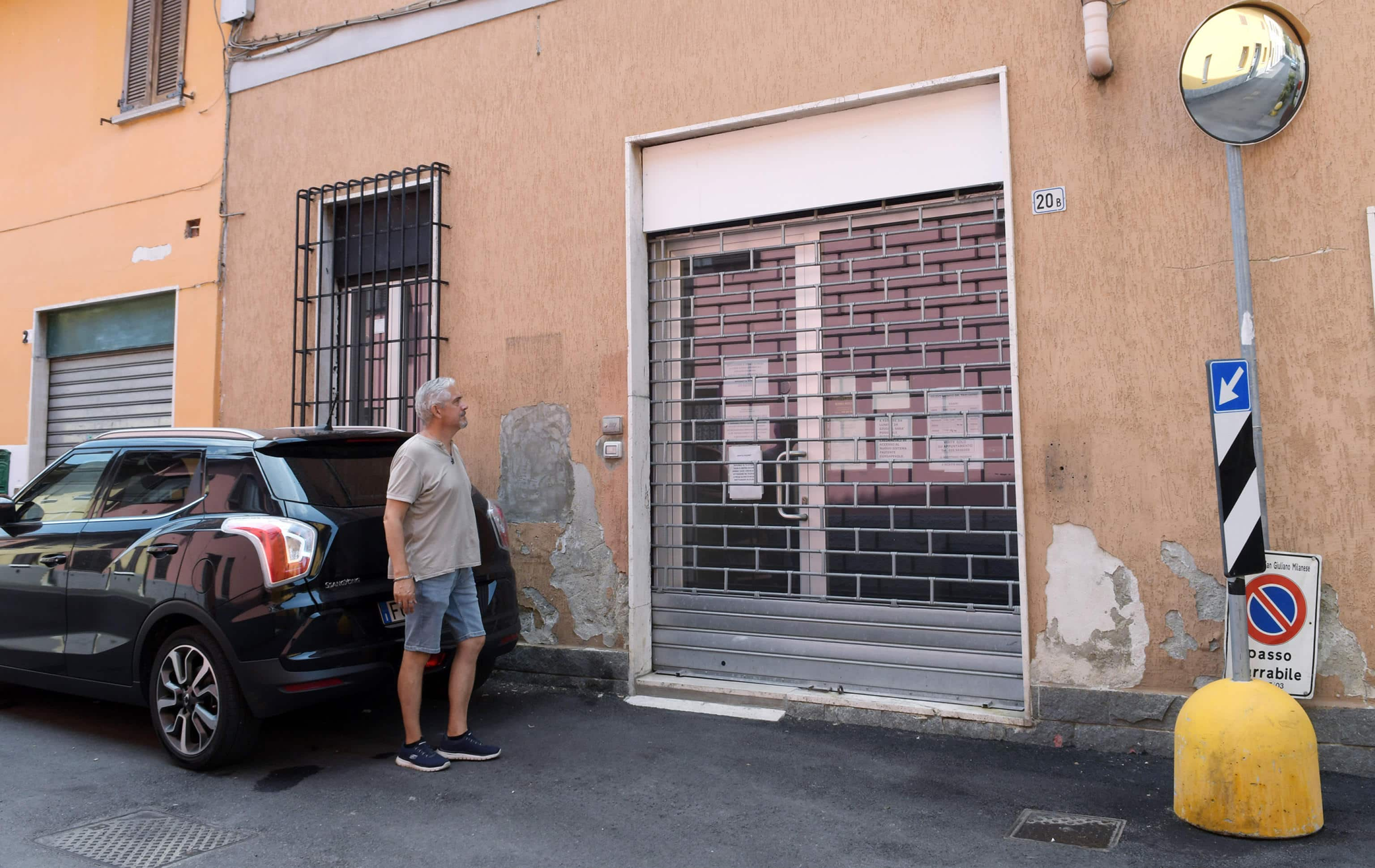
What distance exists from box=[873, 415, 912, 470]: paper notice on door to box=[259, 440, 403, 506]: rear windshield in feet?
9.16

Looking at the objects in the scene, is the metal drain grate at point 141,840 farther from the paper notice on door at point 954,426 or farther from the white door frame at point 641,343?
the paper notice on door at point 954,426

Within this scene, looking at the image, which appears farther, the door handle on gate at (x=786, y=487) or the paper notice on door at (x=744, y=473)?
the paper notice on door at (x=744, y=473)

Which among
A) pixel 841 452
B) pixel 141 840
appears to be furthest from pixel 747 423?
pixel 141 840

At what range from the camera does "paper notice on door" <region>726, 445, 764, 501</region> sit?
6234 millimetres

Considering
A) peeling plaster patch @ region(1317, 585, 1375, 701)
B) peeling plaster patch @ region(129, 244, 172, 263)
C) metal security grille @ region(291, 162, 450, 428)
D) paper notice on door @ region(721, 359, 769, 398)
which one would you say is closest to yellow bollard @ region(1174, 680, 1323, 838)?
peeling plaster patch @ region(1317, 585, 1375, 701)

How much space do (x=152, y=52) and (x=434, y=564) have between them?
24.2 feet

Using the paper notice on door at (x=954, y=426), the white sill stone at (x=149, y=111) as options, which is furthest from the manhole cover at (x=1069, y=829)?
the white sill stone at (x=149, y=111)

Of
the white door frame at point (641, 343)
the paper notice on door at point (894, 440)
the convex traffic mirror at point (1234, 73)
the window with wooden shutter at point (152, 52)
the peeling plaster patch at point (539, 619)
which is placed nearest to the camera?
the convex traffic mirror at point (1234, 73)

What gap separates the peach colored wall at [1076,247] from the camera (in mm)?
4570

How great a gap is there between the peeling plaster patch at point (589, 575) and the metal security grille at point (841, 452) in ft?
1.02

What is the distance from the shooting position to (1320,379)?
4555mm

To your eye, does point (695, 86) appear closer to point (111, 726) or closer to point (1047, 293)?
point (1047, 293)

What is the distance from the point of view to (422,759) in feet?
15.3

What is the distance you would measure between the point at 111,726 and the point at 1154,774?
18.1 feet
